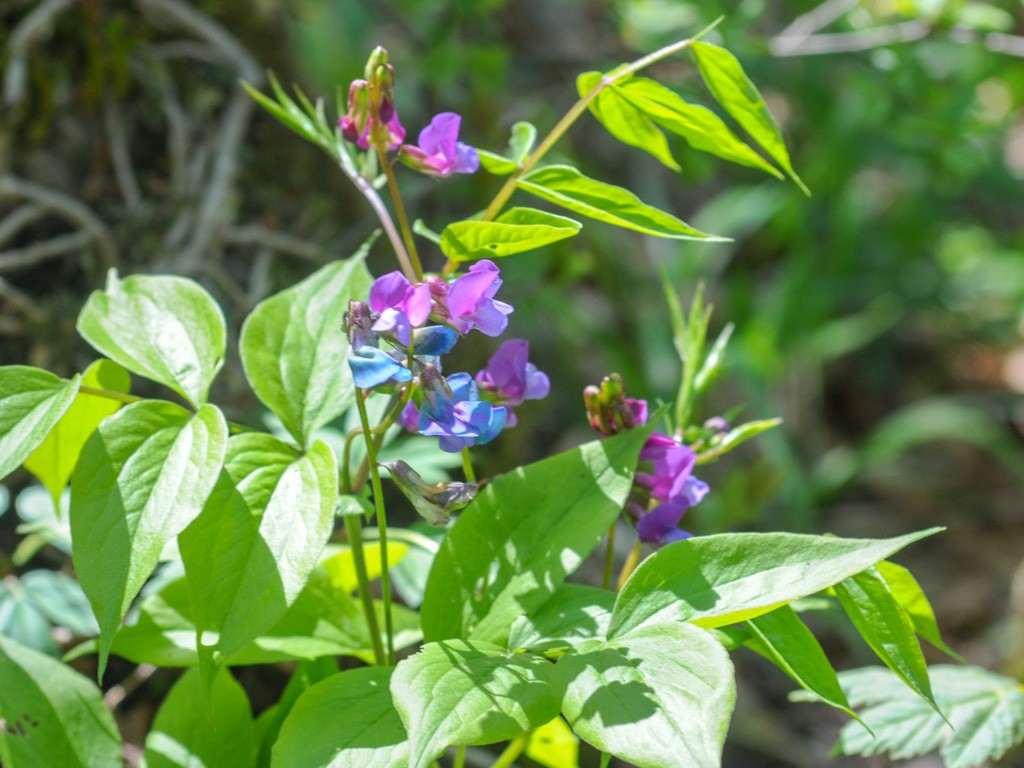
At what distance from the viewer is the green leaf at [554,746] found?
0.91 m

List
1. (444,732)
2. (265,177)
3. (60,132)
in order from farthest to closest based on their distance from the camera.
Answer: (265,177), (60,132), (444,732)

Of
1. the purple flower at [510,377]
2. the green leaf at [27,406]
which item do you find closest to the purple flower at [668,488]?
the purple flower at [510,377]

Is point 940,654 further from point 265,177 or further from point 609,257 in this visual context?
point 265,177

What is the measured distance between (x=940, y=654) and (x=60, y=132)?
2.13m

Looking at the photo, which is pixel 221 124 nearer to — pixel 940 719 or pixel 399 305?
pixel 399 305

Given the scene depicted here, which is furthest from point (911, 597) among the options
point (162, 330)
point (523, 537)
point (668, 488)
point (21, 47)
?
point (21, 47)

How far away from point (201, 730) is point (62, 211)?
0.86m

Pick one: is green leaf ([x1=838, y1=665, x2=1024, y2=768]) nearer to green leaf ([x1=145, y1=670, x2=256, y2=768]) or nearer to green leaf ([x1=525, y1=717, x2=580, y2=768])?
green leaf ([x1=525, y1=717, x2=580, y2=768])

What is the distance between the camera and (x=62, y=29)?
146 cm

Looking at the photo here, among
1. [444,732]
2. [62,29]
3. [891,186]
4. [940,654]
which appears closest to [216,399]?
[62,29]

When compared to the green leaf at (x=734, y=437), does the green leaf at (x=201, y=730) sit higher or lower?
lower

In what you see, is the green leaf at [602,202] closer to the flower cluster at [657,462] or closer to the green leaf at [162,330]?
the flower cluster at [657,462]

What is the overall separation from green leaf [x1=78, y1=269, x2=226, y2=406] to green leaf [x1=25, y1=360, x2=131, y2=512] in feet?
0.13

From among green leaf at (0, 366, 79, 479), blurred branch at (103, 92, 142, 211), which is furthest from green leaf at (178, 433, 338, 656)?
blurred branch at (103, 92, 142, 211)
